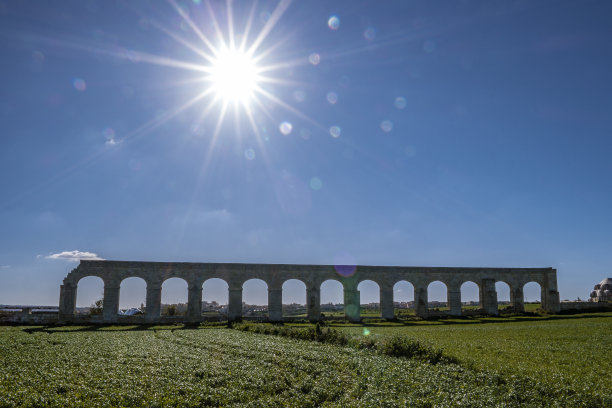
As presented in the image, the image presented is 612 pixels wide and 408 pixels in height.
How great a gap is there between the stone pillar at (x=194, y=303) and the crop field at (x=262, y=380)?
764 inches

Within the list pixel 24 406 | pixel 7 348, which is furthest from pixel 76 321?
pixel 24 406

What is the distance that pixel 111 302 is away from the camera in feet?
125

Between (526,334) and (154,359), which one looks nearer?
(154,359)

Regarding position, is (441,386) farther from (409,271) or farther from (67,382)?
(409,271)

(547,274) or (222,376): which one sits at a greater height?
(547,274)

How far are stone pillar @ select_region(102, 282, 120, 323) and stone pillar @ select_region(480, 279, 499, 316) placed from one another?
35.5 metres

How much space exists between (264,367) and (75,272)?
29012 mm

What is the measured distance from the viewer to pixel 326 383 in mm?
13047

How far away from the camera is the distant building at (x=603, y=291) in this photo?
6034 cm

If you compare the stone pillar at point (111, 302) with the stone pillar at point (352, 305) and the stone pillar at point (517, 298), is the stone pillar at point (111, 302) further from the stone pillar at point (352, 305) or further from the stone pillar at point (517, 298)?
the stone pillar at point (517, 298)

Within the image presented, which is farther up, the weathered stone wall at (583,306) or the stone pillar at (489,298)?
the stone pillar at (489,298)

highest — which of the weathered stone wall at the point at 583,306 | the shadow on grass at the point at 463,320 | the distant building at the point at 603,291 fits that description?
the distant building at the point at 603,291

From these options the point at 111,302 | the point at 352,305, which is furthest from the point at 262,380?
the point at 111,302

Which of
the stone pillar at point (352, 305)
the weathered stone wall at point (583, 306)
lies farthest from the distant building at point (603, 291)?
the stone pillar at point (352, 305)
